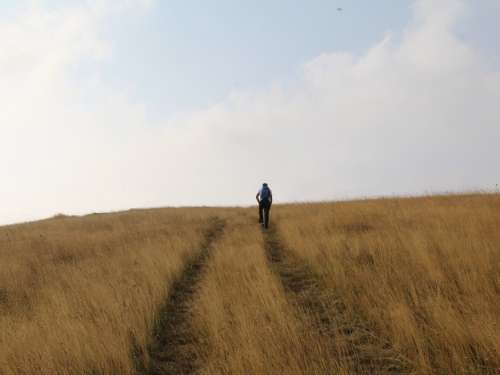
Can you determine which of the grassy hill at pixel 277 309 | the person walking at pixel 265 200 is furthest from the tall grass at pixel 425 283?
the person walking at pixel 265 200

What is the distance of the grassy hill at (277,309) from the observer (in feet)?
10.5

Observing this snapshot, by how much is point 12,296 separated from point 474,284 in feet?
26.9

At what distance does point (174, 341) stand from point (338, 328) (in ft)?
7.01

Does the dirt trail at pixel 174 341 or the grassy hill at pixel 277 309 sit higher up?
the grassy hill at pixel 277 309

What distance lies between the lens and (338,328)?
3947mm

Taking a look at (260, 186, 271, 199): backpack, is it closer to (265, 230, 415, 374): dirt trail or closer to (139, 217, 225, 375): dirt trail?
(265, 230, 415, 374): dirt trail

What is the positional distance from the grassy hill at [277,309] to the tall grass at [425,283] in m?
0.02

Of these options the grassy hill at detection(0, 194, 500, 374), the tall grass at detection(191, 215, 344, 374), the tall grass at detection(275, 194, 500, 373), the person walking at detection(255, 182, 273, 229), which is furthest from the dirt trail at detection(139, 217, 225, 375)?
the person walking at detection(255, 182, 273, 229)

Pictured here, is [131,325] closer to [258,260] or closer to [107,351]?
[107,351]

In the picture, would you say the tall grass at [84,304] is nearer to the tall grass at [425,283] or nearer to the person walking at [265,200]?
the tall grass at [425,283]

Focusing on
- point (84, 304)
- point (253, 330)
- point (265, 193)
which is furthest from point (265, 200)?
point (253, 330)

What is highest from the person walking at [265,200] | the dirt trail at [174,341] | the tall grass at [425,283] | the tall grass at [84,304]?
the person walking at [265,200]

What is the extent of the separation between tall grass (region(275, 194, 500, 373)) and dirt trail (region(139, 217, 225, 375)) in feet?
7.17

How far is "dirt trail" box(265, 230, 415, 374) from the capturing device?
3.12 metres
